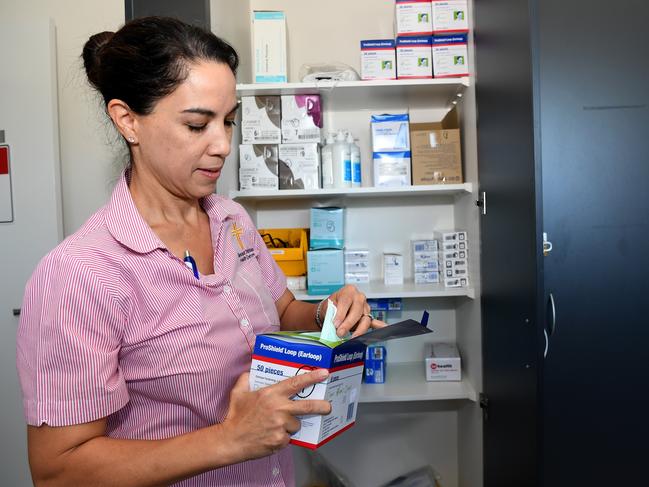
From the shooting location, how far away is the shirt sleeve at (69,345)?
0.70m

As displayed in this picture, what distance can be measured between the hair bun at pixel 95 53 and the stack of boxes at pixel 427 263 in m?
1.48

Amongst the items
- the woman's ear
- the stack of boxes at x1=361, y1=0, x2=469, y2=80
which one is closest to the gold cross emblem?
the woman's ear

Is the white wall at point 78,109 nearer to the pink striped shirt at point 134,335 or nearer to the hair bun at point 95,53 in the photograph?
the hair bun at point 95,53

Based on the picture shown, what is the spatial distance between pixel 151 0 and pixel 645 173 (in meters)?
1.44

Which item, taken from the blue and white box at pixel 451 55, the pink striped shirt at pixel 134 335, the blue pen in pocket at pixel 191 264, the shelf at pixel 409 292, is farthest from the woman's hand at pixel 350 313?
the blue and white box at pixel 451 55

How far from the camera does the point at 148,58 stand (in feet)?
2.71

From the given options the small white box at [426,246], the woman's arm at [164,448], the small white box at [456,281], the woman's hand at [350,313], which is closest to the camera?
the woman's arm at [164,448]

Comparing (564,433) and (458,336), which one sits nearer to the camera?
(564,433)

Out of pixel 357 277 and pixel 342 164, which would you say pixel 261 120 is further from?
pixel 357 277

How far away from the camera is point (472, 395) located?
1930 millimetres

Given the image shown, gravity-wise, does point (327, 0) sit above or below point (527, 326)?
above

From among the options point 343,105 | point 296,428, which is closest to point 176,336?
point 296,428

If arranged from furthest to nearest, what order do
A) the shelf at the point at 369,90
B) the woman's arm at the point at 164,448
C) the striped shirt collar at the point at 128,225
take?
the shelf at the point at 369,90, the striped shirt collar at the point at 128,225, the woman's arm at the point at 164,448

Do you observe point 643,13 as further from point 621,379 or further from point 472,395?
point 472,395
